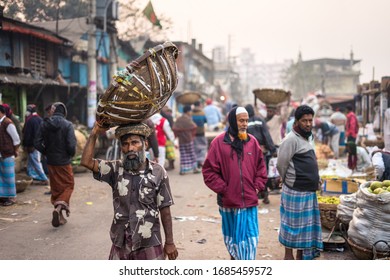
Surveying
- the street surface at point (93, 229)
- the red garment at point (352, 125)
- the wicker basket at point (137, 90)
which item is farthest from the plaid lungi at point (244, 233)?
the red garment at point (352, 125)

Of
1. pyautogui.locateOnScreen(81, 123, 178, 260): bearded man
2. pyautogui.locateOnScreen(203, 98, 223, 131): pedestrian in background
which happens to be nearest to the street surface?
pyautogui.locateOnScreen(81, 123, 178, 260): bearded man

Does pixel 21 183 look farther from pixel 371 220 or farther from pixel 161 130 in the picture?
pixel 371 220

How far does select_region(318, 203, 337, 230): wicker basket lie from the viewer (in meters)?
5.52

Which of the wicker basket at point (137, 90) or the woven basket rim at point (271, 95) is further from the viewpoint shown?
the woven basket rim at point (271, 95)

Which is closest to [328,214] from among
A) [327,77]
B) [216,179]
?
[216,179]

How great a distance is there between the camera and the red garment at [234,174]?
4016 millimetres

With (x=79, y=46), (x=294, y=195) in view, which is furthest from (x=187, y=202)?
(x=79, y=46)

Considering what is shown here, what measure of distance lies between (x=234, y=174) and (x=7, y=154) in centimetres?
426

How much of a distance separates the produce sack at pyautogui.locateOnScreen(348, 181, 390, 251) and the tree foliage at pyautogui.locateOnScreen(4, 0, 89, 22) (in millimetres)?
4634

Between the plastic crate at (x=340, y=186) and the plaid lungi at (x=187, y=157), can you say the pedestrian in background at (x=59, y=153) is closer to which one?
the plastic crate at (x=340, y=186)

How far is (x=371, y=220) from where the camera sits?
4449 mm

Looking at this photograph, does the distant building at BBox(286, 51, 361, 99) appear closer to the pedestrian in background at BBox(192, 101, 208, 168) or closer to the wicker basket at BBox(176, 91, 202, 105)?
the wicker basket at BBox(176, 91, 202, 105)

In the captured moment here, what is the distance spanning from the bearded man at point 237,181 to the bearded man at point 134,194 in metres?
0.90

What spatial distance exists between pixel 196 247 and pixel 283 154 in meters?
1.59
